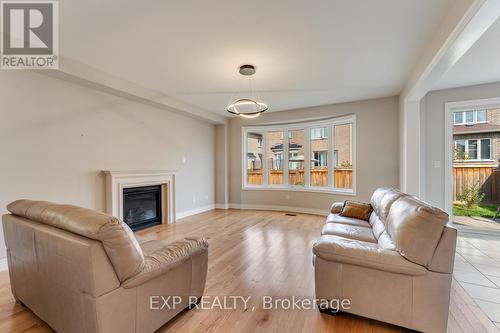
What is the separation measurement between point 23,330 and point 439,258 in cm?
299

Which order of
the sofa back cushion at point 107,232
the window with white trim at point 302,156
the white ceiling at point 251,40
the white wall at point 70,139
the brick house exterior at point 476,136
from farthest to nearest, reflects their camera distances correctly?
1. the window with white trim at point 302,156
2. the brick house exterior at point 476,136
3. the white wall at point 70,139
4. the white ceiling at point 251,40
5. the sofa back cushion at point 107,232

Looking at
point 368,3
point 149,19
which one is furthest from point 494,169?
point 149,19

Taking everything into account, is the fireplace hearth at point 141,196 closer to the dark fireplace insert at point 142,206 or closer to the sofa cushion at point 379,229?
the dark fireplace insert at point 142,206

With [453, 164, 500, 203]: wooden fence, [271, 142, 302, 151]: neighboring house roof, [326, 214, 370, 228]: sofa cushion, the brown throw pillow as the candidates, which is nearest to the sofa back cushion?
[326, 214, 370, 228]: sofa cushion

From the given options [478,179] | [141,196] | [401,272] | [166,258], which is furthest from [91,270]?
[478,179]

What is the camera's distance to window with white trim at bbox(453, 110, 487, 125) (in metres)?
4.15

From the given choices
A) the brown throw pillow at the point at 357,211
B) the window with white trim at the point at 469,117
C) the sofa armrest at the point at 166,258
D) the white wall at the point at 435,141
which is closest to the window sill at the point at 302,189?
the white wall at the point at 435,141

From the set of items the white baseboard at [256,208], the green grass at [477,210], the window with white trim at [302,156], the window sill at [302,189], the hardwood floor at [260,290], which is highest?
the window with white trim at [302,156]

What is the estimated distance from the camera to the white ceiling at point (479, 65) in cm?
260

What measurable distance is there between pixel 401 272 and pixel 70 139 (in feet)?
13.8

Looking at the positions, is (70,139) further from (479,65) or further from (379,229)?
(479,65)

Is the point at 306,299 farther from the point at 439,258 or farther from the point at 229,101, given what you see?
the point at 229,101

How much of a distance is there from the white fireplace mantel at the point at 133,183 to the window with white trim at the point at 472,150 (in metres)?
5.56

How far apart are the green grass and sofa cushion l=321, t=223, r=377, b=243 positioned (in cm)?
294
